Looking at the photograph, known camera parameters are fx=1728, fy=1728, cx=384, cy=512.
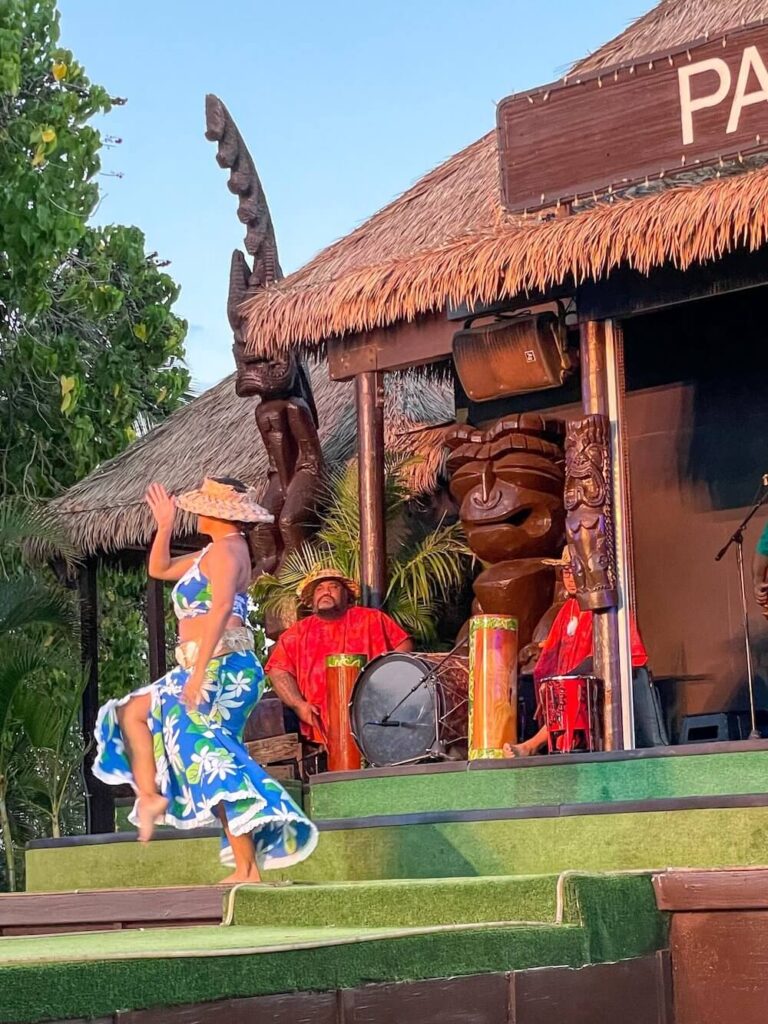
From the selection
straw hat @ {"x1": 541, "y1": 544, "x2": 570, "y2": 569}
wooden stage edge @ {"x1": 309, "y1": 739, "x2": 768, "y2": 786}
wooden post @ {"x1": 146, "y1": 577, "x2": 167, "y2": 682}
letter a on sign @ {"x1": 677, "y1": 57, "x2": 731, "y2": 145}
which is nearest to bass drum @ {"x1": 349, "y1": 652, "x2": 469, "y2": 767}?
wooden stage edge @ {"x1": 309, "y1": 739, "x2": 768, "y2": 786}

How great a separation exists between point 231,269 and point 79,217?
13.6 feet

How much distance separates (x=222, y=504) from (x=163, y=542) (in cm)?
27

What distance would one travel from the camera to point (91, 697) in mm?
12875

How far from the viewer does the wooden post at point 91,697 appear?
12.6 metres

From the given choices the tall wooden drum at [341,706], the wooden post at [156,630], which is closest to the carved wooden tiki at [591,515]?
the tall wooden drum at [341,706]

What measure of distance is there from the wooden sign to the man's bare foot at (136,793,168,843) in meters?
3.27

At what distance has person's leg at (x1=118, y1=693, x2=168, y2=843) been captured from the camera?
5723mm

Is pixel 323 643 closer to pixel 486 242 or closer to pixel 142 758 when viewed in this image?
pixel 486 242

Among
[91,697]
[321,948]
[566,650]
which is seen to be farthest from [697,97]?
[91,697]

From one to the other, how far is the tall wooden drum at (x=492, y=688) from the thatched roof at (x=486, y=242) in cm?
155

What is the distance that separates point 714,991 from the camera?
14.8ft

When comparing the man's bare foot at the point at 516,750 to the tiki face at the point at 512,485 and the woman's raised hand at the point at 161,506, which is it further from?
the woman's raised hand at the point at 161,506

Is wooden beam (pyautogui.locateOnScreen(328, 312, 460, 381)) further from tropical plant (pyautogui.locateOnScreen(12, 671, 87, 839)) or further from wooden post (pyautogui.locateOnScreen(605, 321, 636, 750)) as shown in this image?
tropical plant (pyautogui.locateOnScreen(12, 671, 87, 839))

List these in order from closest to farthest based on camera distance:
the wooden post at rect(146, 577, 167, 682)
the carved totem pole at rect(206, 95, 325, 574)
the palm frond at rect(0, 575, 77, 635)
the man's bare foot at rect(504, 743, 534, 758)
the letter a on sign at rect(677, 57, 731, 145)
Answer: the letter a on sign at rect(677, 57, 731, 145) → the man's bare foot at rect(504, 743, 534, 758) → the carved totem pole at rect(206, 95, 325, 574) → the palm frond at rect(0, 575, 77, 635) → the wooden post at rect(146, 577, 167, 682)
